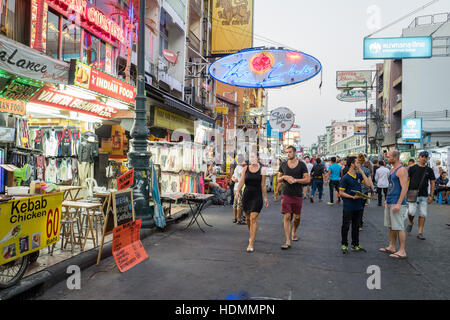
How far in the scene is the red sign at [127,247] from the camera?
5.28 m

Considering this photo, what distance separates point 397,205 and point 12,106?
29.2 ft

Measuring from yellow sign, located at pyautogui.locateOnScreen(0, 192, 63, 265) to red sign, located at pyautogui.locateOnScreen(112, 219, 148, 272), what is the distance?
3.02 feet

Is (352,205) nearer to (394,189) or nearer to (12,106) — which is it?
(394,189)

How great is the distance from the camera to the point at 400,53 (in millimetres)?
21047

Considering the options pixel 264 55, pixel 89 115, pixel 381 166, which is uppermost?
pixel 264 55

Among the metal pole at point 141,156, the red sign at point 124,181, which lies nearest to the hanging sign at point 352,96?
the metal pole at point 141,156

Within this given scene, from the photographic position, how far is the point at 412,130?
1288 inches

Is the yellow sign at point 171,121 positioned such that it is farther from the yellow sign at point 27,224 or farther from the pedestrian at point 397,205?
the pedestrian at point 397,205

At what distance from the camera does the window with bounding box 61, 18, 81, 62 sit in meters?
10.7

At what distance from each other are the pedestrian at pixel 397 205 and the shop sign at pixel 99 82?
25.5 feet

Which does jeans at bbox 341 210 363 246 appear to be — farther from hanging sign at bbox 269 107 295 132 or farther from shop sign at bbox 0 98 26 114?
hanging sign at bbox 269 107 295 132
